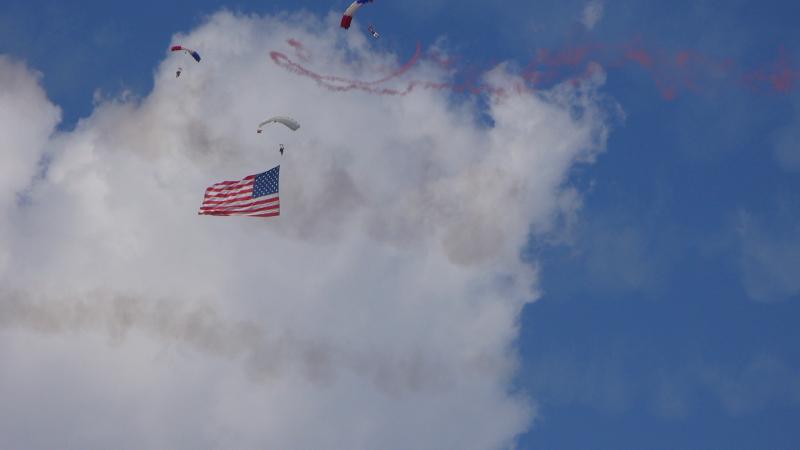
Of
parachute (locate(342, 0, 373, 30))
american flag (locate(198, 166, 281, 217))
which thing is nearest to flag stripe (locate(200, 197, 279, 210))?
Answer: american flag (locate(198, 166, 281, 217))

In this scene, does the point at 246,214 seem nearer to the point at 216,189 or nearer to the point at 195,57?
the point at 216,189

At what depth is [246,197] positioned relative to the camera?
119 metres

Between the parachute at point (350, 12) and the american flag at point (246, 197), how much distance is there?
59.2 ft

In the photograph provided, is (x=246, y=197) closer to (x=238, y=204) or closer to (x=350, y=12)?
(x=238, y=204)

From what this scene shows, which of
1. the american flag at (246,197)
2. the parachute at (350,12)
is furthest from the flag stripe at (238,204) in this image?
the parachute at (350,12)

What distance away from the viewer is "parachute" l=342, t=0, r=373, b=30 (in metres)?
121

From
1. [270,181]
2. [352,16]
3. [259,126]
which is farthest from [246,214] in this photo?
[352,16]

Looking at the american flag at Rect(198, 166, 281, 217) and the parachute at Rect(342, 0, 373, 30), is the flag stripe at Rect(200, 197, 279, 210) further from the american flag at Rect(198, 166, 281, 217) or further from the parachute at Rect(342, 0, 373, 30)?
the parachute at Rect(342, 0, 373, 30)

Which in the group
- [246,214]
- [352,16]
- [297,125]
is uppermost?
[352,16]

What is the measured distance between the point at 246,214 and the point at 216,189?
562cm

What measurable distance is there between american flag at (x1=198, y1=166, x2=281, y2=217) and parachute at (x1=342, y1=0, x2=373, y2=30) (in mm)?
18040

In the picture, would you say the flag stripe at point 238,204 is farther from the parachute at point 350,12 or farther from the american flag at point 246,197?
the parachute at point 350,12

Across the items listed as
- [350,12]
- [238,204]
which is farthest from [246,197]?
[350,12]

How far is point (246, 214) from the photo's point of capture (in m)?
118
